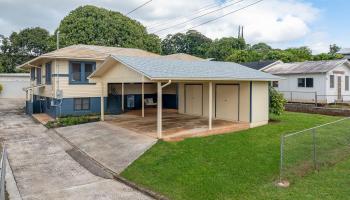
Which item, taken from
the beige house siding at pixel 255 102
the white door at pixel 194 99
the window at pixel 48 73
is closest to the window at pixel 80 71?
the window at pixel 48 73

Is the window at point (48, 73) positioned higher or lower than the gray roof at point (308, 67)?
lower

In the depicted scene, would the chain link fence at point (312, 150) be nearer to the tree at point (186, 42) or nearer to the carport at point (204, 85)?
the carport at point (204, 85)

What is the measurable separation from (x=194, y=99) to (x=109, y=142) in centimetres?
697

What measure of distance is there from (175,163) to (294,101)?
20024 millimetres

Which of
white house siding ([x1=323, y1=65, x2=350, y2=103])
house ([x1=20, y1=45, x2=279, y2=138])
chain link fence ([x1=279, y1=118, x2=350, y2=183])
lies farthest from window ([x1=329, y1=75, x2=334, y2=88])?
chain link fence ([x1=279, y1=118, x2=350, y2=183])

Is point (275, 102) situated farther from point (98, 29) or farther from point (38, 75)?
point (98, 29)

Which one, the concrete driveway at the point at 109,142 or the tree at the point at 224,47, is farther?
the tree at the point at 224,47

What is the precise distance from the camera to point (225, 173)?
8.94 meters

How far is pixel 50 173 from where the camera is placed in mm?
9820

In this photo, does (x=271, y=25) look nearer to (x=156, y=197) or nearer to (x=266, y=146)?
(x=266, y=146)

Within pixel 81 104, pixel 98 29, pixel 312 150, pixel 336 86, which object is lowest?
pixel 312 150

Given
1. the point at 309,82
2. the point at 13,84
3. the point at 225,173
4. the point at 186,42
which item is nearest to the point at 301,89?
the point at 309,82

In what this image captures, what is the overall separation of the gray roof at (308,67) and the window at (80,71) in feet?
57.0

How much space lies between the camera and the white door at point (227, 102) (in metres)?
15.8
